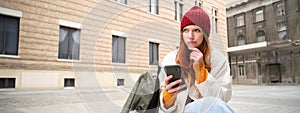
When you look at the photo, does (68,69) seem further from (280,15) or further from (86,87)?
(280,15)

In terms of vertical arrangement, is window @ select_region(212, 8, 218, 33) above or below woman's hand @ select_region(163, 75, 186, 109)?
above

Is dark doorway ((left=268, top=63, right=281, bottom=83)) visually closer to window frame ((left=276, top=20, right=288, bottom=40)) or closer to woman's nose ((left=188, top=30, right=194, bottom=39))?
window frame ((left=276, top=20, right=288, bottom=40))

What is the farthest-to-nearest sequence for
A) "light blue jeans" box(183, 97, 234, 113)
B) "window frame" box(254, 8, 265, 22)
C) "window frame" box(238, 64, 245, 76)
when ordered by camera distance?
1. "window frame" box(254, 8, 265, 22)
2. "window frame" box(238, 64, 245, 76)
3. "light blue jeans" box(183, 97, 234, 113)

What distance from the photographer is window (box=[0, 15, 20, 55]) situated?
2.17 feet

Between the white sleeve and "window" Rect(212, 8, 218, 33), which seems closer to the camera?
the white sleeve

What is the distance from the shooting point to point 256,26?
9688 millimetres

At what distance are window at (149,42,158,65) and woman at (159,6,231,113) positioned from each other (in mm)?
21

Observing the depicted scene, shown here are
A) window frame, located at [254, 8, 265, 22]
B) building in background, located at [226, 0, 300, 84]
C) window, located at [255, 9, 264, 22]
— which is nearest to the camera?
building in background, located at [226, 0, 300, 84]

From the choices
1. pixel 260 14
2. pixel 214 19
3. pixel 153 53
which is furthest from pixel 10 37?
pixel 260 14

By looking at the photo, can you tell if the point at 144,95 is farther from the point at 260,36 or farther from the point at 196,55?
the point at 260,36

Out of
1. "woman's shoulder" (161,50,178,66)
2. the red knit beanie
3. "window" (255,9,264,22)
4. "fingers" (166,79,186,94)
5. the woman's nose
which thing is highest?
"window" (255,9,264,22)

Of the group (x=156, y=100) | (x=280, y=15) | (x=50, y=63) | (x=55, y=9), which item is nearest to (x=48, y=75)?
(x=50, y=63)

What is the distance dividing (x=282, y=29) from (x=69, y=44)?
10341mm

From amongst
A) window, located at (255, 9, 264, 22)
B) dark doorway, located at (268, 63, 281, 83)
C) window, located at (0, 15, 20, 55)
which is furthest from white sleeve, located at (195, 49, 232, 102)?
window, located at (255, 9, 264, 22)
